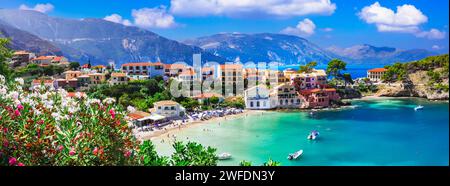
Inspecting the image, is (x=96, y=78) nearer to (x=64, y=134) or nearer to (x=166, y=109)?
(x=166, y=109)

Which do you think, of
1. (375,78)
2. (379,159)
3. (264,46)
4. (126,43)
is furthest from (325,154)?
(375,78)

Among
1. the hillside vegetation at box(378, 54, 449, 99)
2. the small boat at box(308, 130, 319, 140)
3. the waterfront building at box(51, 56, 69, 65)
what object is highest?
the waterfront building at box(51, 56, 69, 65)

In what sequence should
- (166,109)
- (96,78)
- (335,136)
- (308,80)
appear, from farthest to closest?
(308,80) → (96,78) → (166,109) → (335,136)

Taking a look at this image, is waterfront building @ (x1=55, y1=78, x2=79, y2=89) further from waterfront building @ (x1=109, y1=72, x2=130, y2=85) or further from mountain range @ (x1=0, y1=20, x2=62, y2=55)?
mountain range @ (x1=0, y1=20, x2=62, y2=55)

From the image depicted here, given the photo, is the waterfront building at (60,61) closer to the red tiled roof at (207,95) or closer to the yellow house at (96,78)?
the yellow house at (96,78)

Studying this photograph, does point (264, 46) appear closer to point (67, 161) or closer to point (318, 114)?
point (318, 114)

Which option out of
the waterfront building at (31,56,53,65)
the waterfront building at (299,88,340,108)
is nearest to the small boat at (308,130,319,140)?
the waterfront building at (299,88,340,108)

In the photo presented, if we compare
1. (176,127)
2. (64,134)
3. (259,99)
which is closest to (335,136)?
(176,127)
